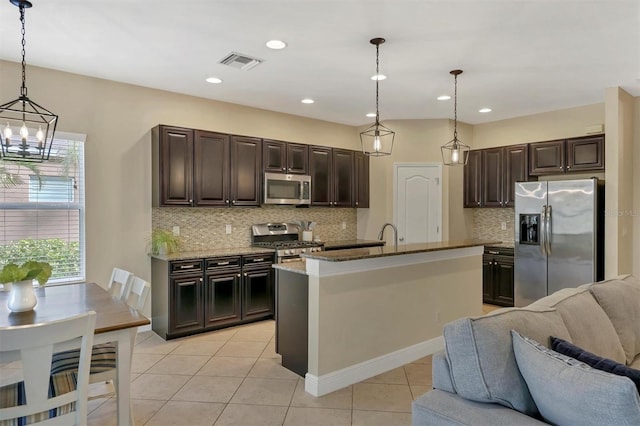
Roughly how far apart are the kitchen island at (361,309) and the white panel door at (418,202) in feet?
7.06

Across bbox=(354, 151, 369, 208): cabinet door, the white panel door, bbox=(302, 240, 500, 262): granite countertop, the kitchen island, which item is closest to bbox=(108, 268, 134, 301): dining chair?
the kitchen island

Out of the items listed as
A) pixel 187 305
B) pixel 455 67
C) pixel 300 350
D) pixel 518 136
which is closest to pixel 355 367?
pixel 300 350

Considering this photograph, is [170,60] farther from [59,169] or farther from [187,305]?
[187,305]

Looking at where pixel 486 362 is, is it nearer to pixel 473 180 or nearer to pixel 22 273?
pixel 22 273

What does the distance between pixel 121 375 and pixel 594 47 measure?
4489 mm

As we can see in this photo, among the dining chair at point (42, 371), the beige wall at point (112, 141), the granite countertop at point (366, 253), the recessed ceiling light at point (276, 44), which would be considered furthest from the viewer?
the beige wall at point (112, 141)

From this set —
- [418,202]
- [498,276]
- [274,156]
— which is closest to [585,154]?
[498,276]

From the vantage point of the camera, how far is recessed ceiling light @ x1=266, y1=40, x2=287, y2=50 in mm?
3428

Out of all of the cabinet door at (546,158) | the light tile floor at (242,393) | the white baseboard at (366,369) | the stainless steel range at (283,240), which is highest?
the cabinet door at (546,158)

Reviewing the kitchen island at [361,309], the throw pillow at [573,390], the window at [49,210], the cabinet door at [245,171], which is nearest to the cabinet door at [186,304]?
the window at [49,210]

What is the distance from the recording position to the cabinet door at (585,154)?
5121mm

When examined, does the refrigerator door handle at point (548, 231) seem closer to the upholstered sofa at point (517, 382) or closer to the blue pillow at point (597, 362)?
the upholstered sofa at point (517, 382)

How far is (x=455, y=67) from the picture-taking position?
159 inches

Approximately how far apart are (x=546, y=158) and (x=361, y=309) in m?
3.99
